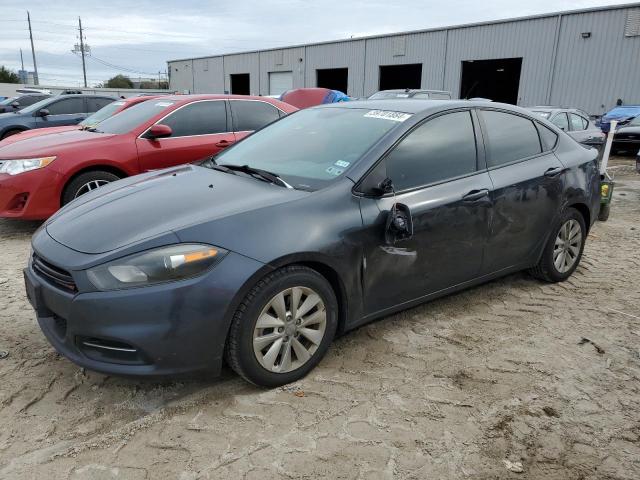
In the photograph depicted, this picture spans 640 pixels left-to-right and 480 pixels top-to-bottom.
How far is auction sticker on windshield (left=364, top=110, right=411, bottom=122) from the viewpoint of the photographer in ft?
11.1

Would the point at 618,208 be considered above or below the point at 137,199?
below

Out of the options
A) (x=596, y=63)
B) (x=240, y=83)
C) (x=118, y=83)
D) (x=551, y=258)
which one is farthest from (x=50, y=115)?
(x=118, y=83)

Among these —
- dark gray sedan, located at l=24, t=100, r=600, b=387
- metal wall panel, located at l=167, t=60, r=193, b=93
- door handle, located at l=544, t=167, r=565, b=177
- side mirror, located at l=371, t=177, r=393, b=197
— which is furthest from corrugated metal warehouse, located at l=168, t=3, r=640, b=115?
side mirror, located at l=371, t=177, r=393, b=197

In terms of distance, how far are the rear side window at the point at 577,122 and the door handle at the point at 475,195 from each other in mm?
9064

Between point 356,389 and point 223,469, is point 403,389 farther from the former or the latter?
point 223,469

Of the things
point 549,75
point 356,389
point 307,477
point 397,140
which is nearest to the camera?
point 307,477

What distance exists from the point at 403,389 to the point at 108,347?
5.07 feet

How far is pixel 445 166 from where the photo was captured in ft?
11.3

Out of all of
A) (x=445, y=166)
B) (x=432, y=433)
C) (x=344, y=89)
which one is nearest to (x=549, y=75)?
(x=344, y=89)

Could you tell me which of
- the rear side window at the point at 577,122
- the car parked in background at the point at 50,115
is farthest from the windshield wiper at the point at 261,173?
the car parked in background at the point at 50,115

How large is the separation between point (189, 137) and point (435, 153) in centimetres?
376

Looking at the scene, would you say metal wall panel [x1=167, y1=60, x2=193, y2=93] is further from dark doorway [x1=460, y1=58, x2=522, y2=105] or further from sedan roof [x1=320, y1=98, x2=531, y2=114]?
sedan roof [x1=320, y1=98, x2=531, y2=114]

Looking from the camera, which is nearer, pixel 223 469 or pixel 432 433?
pixel 223 469

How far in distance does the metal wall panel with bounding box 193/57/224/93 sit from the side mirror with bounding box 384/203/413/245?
4194cm
